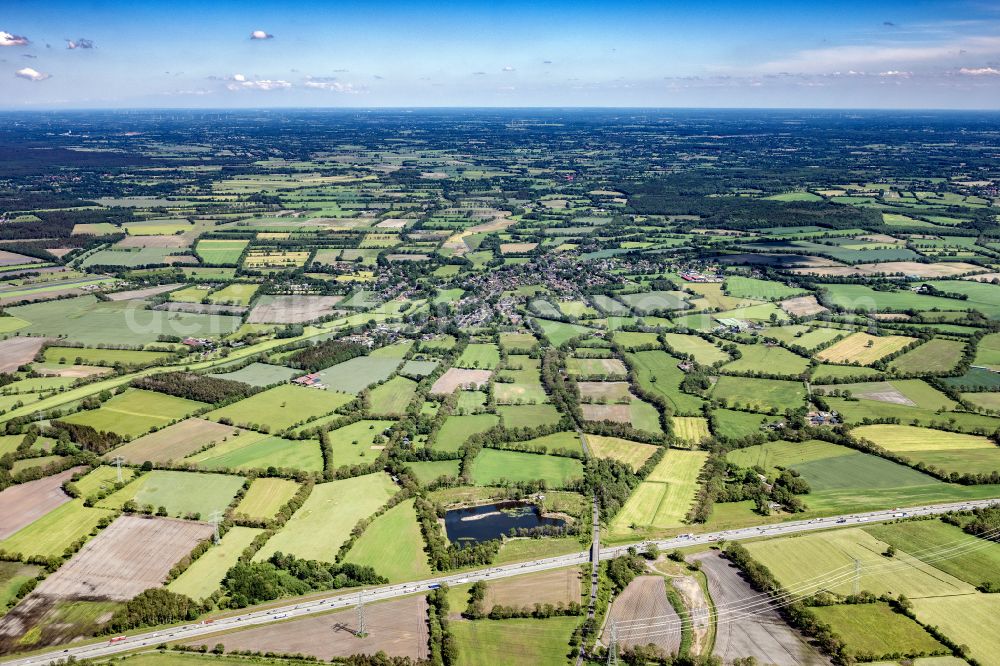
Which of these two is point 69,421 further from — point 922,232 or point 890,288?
point 922,232

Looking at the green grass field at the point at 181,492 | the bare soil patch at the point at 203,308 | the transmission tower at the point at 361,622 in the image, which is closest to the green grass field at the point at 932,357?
the transmission tower at the point at 361,622

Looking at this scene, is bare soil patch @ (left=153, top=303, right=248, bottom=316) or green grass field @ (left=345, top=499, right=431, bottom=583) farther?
bare soil patch @ (left=153, top=303, right=248, bottom=316)

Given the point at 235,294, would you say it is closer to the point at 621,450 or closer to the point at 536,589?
the point at 621,450

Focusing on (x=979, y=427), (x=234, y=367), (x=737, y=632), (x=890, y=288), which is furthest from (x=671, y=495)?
(x=890, y=288)

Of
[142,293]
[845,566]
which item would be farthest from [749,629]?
[142,293]

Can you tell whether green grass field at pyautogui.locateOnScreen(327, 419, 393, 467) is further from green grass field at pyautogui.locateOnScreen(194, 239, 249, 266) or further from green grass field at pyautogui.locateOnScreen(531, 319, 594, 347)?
green grass field at pyautogui.locateOnScreen(194, 239, 249, 266)

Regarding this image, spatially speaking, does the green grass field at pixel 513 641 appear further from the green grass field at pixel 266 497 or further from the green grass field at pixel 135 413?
the green grass field at pixel 135 413

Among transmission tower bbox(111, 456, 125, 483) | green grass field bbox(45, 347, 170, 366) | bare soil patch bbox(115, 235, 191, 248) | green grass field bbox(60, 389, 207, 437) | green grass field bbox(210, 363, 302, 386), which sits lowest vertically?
transmission tower bbox(111, 456, 125, 483)

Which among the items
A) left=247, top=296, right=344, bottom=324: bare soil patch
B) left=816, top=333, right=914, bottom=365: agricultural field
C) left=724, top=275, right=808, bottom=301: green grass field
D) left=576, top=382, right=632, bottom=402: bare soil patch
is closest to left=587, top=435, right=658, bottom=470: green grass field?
left=576, top=382, right=632, bottom=402: bare soil patch
